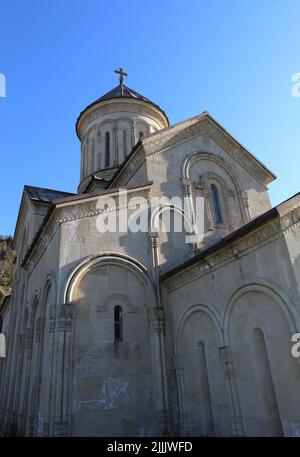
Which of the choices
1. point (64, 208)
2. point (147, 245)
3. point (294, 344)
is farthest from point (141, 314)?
point (294, 344)

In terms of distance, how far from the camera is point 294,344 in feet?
16.7

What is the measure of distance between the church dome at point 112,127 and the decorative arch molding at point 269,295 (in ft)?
34.9

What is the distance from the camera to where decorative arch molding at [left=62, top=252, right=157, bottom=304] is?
24.3 feet

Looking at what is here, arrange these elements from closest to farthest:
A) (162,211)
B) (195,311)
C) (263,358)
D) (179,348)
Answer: (263,358) < (195,311) < (179,348) < (162,211)

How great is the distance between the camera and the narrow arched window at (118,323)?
7.58 meters

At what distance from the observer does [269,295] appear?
5629 millimetres

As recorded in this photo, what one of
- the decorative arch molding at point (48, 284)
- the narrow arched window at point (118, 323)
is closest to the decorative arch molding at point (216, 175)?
the narrow arched window at point (118, 323)

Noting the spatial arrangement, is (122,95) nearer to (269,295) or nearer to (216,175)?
(216,175)

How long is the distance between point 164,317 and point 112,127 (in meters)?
11.6

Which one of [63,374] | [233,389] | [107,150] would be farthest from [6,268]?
[233,389]

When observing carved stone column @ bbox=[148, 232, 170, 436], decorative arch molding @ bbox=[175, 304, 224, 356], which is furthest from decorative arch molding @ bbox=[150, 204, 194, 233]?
decorative arch molding @ bbox=[175, 304, 224, 356]

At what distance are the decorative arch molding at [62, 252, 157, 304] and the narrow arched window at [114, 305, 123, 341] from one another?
90cm

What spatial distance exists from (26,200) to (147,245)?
24.8 feet

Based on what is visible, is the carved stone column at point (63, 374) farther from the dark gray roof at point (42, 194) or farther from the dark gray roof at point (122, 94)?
the dark gray roof at point (122, 94)
